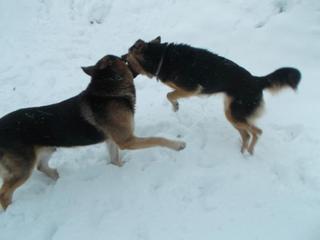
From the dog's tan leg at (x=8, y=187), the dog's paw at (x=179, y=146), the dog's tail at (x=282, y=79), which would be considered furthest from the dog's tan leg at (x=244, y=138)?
the dog's tan leg at (x=8, y=187)

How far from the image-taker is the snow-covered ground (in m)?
4.36

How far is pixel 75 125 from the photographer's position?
4.60m

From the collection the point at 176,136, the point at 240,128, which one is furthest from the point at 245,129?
the point at 176,136

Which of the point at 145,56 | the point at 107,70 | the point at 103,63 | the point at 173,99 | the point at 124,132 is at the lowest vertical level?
the point at 173,99

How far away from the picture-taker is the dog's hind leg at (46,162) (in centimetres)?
470

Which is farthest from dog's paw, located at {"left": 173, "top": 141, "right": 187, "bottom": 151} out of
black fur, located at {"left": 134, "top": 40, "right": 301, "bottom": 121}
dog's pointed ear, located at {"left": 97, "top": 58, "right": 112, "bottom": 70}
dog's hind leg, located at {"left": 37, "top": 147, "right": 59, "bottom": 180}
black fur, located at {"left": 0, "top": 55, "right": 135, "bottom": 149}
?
dog's hind leg, located at {"left": 37, "top": 147, "right": 59, "bottom": 180}

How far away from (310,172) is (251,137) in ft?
3.41

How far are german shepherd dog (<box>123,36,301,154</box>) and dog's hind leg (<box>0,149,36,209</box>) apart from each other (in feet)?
7.12

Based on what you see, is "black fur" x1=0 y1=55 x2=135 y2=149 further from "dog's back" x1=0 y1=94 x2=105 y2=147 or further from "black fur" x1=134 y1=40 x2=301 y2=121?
"black fur" x1=134 y1=40 x2=301 y2=121

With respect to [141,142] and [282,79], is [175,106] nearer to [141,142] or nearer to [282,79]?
[141,142]

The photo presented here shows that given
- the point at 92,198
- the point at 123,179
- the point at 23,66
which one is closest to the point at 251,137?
the point at 123,179

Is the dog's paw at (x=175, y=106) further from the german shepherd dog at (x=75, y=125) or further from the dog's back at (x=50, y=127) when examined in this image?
the dog's back at (x=50, y=127)

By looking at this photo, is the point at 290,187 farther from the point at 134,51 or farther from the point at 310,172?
the point at 134,51

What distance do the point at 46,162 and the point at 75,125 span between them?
0.89 metres
